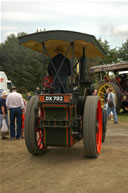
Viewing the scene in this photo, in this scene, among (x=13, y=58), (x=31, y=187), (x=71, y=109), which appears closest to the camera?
(x=31, y=187)

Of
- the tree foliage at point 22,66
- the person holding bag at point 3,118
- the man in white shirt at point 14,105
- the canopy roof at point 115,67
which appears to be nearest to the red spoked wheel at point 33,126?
the man in white shirt at point 14,105

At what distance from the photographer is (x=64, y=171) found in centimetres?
506

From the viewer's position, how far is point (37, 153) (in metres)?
6.12

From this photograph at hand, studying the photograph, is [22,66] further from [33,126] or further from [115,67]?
[33,126]

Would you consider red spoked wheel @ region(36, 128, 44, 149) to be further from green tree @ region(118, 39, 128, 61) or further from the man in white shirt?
green tree @ region(118, 39, 128, 61)

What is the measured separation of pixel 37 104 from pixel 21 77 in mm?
43699

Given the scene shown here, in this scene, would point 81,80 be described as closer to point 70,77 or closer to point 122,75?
point 70,77

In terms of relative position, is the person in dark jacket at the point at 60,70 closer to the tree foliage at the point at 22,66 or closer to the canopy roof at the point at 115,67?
the canopy roof at the point at 115,67

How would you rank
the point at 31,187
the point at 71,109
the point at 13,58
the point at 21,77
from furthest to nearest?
1. the point at 13,58
2. the point at 21,77
3. the point at 71,109
4. the point at 31,187

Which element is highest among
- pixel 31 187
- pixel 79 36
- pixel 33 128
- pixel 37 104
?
pixel 79 36

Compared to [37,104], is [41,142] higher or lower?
lower

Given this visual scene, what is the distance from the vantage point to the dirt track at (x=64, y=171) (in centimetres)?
426

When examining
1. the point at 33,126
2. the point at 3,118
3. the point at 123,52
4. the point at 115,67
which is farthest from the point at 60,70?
the point at 123,52

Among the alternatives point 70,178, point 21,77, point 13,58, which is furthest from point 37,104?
point 13,58
